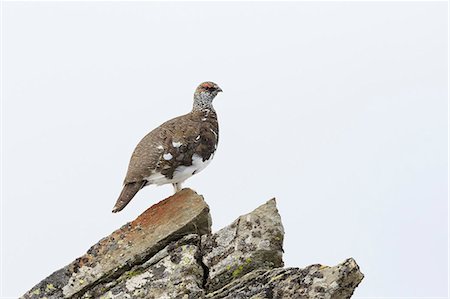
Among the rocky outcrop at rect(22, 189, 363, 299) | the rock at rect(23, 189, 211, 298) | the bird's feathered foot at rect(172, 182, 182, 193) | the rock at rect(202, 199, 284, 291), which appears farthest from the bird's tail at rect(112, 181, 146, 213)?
the rock at rect(202, 199, 284, 291)

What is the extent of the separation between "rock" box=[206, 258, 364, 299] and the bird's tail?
2916mm

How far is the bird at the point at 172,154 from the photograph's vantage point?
1509 cm

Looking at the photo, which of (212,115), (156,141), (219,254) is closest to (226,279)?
(219,254)

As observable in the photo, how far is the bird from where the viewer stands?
1509cm

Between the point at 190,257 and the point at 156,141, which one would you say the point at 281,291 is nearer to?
the point at 190,257

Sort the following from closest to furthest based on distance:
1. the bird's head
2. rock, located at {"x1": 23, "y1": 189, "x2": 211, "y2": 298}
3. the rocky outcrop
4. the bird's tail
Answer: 1. the rocky outcrop
2. rock, located at {"x1": 23, "y1": 189, "x2": 211, "y2": 298}
3. the bird's tail
4. the bird's head

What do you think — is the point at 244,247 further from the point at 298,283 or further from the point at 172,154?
the point at 172,154

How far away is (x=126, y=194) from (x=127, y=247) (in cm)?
151

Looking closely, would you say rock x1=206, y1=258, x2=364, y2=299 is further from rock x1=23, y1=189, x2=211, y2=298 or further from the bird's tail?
the bird's tail

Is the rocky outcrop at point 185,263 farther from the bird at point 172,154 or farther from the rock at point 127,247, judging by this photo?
the bird at point 172,154

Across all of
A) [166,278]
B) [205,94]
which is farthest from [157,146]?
[166,278]

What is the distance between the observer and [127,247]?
13656 millimetres

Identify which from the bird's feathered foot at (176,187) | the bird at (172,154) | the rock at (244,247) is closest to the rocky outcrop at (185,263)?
the rock at (244,247)

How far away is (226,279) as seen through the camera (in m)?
13.0
